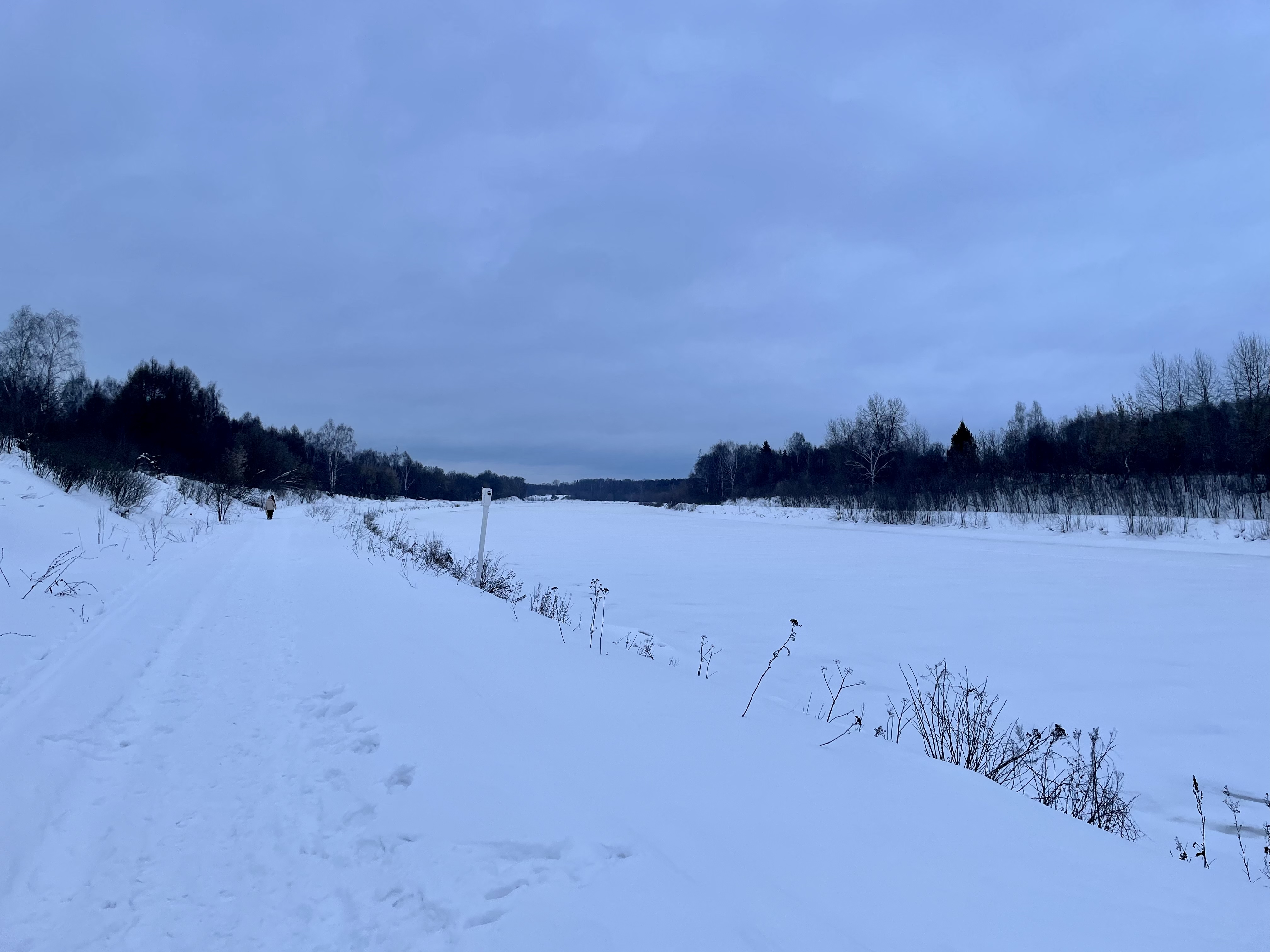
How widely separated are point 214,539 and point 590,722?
14875 mm

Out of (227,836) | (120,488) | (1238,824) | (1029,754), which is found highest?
(120,488)

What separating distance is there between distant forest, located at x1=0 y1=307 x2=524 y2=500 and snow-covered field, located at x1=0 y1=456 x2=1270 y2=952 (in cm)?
1406

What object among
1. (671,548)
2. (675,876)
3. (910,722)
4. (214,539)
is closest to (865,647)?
(910,722)

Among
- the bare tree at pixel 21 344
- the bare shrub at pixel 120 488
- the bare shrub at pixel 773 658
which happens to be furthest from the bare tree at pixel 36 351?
the bare shrub at pixel 773 658

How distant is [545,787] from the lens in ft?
9.11

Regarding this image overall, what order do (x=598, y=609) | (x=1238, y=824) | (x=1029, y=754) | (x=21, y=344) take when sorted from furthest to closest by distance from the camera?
(x=21, y=344) → (x=598, y=609) → (x=1029, y=754) → (x=1238, y=824)

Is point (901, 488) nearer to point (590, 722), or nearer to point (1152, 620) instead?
point (1152, 620)

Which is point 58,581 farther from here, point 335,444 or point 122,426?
point 335,444

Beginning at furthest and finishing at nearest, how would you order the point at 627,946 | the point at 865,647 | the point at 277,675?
1. the point at 865,647
2. the point at 277,675
3. the point at 627,946

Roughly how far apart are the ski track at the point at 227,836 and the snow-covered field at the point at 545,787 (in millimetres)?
14

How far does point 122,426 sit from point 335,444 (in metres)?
41.3

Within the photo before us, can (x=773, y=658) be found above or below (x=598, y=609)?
above

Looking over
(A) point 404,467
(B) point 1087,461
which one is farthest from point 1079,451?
(A) point 404,467

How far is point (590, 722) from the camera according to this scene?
3.64 meters
